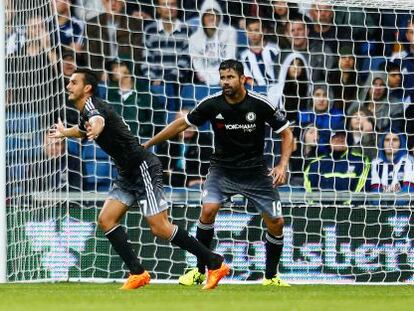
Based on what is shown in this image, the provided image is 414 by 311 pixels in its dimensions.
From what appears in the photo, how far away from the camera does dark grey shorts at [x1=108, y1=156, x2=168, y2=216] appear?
10.9m

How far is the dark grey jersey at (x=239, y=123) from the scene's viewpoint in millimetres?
11398

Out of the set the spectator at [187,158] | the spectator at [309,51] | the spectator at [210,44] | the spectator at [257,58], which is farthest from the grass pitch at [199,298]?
the spectator at [309,51]

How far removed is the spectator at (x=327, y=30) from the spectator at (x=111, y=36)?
7.09 feet

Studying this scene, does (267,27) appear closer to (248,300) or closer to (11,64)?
(11,64)

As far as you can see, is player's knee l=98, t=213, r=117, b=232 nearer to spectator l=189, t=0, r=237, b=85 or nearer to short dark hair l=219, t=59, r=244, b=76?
short dark hair l=219, t=59, r=244, b=76

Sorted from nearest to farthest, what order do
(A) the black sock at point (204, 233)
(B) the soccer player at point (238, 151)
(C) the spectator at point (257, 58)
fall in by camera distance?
(B) the soccer player at point (238, 151)
(A) the black sock at point (204, 233)
(C) the spectator at point (257, 58)

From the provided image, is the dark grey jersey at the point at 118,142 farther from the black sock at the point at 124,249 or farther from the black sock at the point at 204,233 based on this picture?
the black sock at the point at 204,233

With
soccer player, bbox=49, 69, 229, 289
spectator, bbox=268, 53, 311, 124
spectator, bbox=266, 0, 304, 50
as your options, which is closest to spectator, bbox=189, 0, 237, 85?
spectator, bbox=266, 0, 304, 50

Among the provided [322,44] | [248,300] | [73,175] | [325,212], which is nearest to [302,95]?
[322,44]

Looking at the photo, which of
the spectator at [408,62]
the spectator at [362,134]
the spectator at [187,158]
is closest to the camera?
A: the spectator at [187,158]

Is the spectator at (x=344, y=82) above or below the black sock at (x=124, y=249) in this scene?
above

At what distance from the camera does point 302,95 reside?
14.8 metres

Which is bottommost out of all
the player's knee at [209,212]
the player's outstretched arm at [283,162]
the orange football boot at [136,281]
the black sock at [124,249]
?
the orange football boot at [136,281]

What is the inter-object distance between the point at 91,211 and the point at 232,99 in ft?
7.93
